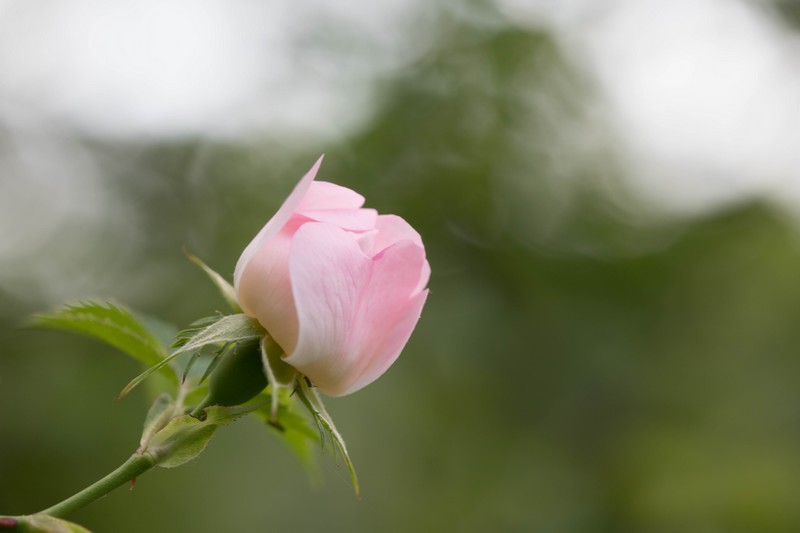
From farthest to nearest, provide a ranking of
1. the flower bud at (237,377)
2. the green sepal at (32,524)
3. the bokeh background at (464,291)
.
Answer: the bokeh background at (464,291)
the flower bud at (237,377)
the green sepal at (32,524)

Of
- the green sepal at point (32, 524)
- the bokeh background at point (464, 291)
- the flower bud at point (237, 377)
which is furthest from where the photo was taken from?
the bokeh background at point (464, 291)

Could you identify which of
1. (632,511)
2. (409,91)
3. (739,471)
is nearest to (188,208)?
(409,91)

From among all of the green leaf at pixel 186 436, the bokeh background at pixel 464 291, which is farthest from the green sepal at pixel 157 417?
the bokeh background at pixel 464 291

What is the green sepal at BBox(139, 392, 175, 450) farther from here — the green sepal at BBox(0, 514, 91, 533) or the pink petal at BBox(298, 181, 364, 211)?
the pink petal at BBox(298, 181, 364, 211)

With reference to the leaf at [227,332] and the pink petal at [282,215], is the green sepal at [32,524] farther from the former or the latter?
the pink petal at [282,215]

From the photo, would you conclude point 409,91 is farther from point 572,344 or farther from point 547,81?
point 572,344

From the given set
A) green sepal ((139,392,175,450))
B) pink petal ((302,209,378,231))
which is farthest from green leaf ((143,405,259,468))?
pink petal ((302,209,378,231))
